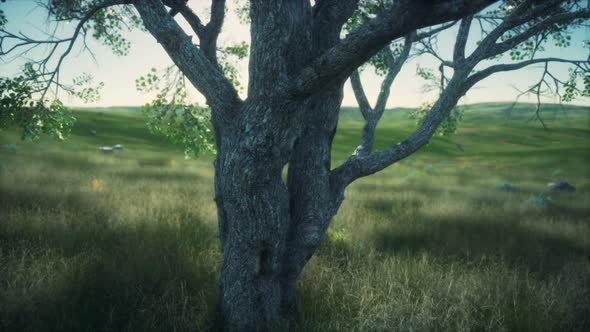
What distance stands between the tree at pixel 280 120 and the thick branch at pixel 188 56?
0.01m

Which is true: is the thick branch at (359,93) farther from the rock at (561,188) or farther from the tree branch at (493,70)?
the rock at (561,188)

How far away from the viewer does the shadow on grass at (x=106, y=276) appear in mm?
3705

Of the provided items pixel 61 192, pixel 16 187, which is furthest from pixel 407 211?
pixel 16 187

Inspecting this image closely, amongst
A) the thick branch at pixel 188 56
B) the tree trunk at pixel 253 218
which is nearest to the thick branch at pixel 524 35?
the tree trunk at pixel 253 218

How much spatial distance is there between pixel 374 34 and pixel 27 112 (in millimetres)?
4639

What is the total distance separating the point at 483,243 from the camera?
7.37 metres

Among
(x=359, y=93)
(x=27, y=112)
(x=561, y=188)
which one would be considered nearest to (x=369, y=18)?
(x=359, y=93)

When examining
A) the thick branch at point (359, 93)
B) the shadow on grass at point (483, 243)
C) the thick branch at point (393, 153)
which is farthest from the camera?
the shadow on grass at point (483, 243)

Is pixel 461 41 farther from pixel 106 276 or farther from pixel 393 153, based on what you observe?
pixel 106 276

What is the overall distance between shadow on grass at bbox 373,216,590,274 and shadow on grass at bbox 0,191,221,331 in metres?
3.86

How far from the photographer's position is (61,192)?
9.09m

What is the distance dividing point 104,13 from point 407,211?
9.24 meters

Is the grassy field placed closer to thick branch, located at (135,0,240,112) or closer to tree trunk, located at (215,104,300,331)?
tree trunk, located at (215,104,300,331)

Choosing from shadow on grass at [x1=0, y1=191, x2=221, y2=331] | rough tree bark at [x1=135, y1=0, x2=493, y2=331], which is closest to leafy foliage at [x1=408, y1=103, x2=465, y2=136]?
rough tree bark at [x1=135, y1=0, x2=493, y2=331]
